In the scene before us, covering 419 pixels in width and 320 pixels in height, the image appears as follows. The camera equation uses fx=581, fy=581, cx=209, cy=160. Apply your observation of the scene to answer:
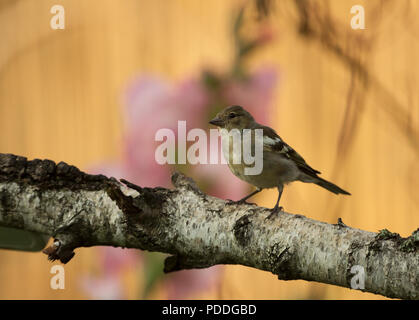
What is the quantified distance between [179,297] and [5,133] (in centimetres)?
156

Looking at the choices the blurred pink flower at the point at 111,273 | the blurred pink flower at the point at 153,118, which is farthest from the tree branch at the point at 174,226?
the blurred pink flower at the point at 111,273

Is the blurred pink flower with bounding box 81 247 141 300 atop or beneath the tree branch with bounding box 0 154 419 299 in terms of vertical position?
beneath

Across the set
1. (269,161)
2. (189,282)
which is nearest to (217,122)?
(269,161)

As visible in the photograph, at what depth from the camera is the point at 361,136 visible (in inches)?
106

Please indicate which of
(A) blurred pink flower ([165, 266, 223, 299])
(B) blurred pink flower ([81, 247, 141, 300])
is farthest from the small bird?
(B) blurred pink flower ([81, 247, 141, 300])

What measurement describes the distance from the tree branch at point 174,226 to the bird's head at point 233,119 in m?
0.41

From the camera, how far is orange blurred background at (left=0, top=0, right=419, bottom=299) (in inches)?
91.3

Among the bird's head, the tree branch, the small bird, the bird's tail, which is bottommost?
the tree branch

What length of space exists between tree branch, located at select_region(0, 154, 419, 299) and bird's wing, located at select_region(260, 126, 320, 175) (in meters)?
0.63

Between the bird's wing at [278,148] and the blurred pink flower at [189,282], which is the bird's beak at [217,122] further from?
the blurred pink flower at [189,282]

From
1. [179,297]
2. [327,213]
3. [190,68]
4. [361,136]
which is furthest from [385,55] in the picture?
[179,297]

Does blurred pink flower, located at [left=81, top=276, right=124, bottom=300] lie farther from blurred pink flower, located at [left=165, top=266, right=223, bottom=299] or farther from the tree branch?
the tree branch

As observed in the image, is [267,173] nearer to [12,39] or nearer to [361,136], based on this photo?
[361,136]

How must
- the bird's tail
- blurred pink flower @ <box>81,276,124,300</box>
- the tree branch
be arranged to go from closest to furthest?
1. the tree branch
2. blurred pink flower @ <box>81,276,124,300</box>
3. the bird's tail
